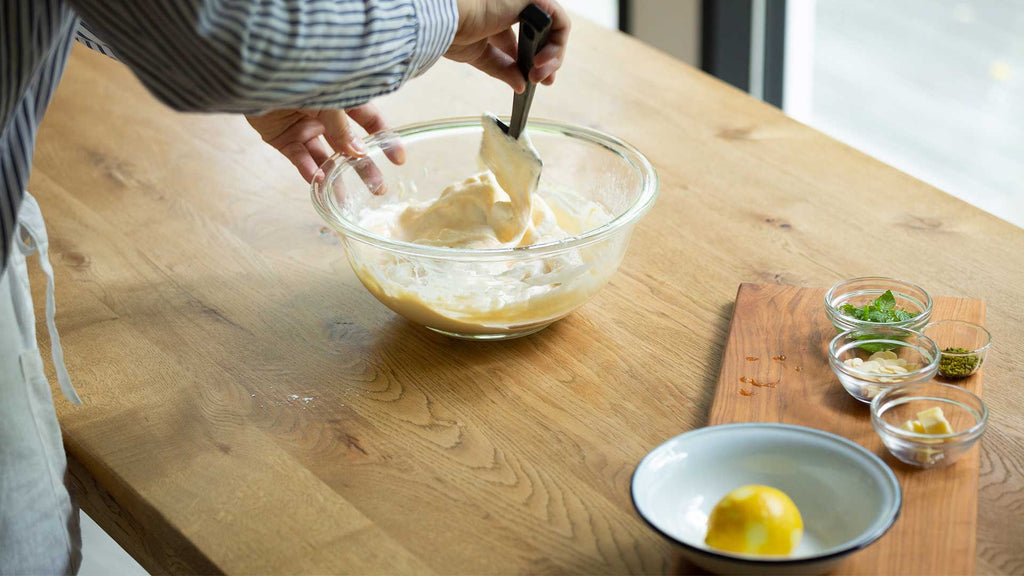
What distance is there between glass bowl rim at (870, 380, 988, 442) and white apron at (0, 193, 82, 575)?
28.8 inches

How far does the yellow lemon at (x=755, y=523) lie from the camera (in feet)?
2.35

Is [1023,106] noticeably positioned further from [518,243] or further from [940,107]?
[518,243]

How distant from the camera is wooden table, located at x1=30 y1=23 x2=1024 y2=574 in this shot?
0.83m

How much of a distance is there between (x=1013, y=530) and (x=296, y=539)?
22.3 inches

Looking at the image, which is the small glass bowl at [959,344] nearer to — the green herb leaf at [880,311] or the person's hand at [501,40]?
the green herb leaf at [880,311]

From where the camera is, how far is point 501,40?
3.70 feet

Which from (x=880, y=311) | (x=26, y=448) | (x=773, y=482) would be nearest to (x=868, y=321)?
(x=880, y=311)

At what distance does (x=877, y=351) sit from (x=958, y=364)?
7cm

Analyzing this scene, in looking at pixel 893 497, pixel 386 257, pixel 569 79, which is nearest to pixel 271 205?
pixel 386 257

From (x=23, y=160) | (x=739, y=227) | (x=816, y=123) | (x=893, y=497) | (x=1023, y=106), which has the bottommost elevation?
(x=816, y=123)

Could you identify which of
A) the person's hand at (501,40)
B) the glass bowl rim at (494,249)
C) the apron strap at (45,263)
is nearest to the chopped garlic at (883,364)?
the glass bowl rim at (494,249)

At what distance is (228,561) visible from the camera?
2.64 ft

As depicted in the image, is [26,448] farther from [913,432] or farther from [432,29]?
[913,432]

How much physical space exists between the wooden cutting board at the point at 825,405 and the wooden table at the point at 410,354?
3 cm
